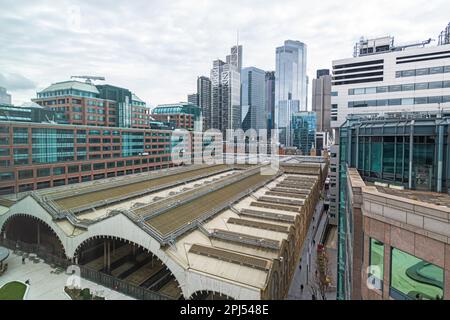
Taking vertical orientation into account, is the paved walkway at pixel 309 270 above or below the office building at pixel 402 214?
below

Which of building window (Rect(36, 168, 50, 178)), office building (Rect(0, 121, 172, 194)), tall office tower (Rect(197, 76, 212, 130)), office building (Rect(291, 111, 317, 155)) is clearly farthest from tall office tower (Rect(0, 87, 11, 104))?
office building (Rect(291, 111, 317, 155))

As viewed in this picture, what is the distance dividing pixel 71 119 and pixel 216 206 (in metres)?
62.0

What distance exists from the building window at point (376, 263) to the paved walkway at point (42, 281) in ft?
70.0

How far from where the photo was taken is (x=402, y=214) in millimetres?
10695

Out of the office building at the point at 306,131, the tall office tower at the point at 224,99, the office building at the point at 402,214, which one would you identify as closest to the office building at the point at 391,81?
the office building at the point at 402,214

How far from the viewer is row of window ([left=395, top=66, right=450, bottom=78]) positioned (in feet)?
141

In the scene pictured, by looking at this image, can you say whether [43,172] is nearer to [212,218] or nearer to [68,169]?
[68,169]

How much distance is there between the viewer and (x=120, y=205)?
35.5 metres

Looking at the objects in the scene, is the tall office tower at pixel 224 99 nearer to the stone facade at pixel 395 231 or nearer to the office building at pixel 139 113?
the office building at pixel 139 113

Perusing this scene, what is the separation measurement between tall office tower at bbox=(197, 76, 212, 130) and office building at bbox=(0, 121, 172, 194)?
9177 cm

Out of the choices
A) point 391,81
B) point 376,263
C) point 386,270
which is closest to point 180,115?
point 391,81

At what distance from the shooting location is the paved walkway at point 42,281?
960 inches

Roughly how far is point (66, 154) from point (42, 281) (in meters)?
45.3

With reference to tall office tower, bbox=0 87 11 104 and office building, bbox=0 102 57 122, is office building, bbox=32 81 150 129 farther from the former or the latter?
tall office tower, bbox=0 87 11 104
